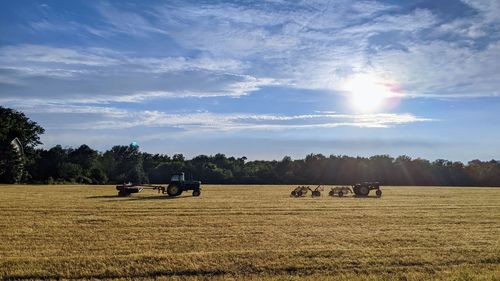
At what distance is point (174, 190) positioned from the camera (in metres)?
32.3

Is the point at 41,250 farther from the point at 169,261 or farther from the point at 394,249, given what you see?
the point at 394,249

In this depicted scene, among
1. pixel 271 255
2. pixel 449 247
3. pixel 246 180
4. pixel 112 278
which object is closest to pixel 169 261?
pixel 112 278

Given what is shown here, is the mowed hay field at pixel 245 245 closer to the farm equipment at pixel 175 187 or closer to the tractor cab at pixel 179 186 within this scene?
the farm equipment at pixel 175 187

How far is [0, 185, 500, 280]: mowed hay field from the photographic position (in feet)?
33.8

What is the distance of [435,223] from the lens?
18.1 metres

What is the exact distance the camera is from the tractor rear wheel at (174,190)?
106 ft

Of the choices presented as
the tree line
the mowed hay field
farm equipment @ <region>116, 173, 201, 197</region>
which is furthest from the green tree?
the mowed hay field

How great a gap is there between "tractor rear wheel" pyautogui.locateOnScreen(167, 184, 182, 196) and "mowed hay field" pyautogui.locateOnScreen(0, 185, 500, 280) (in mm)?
10863

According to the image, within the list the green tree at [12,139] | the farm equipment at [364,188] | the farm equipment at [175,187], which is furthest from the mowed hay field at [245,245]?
the green tree at [12,139]

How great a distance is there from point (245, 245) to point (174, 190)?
65.3 feet

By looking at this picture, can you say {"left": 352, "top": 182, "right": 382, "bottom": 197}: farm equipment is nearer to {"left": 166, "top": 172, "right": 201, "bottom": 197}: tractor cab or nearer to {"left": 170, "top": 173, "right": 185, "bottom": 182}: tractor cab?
{"left": 166, "top": 172, "right": 201, "bottom": 197}: tractor cab

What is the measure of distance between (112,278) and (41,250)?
129 inches

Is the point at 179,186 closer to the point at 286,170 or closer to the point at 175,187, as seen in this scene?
the point at 175,187

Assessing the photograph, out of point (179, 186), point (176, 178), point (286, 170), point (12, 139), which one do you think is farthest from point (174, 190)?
point (286, 170)
